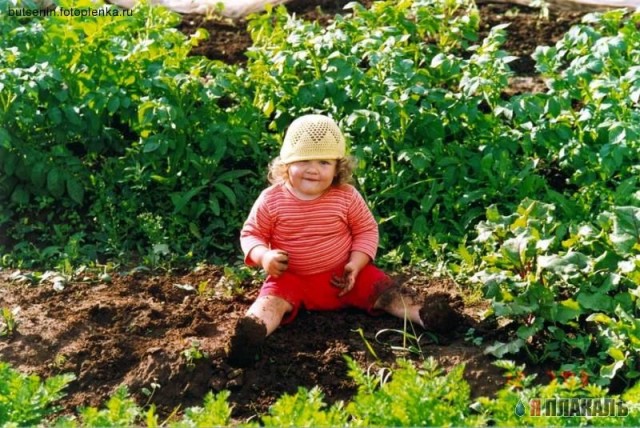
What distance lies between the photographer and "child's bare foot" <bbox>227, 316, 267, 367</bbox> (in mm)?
5043

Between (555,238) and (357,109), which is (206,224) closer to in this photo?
(357,109)

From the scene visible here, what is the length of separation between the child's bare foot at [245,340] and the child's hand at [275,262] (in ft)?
1.07

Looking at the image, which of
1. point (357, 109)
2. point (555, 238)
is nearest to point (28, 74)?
point (357, 109)

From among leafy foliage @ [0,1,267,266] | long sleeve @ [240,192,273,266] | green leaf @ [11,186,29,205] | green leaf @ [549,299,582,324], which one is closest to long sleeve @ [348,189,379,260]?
long sleeve @ [240,192,273,266]

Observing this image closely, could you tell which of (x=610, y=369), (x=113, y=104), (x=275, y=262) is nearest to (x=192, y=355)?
(x=275, y=262)

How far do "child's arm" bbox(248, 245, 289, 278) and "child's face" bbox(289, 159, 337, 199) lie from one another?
12.3 inches

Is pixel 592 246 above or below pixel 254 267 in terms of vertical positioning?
above

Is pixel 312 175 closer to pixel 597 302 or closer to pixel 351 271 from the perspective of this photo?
pixel 351 271

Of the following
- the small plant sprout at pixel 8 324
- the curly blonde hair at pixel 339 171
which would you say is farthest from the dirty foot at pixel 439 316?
the small plant sprout at pixel 8 324

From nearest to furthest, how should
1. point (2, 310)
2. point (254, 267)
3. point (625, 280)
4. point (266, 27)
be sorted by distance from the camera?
point (625, 280)
point (2, 310)
point (254, 267)
point (266, 27)

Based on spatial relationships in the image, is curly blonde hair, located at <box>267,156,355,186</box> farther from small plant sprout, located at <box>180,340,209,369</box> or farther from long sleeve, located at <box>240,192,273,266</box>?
small plant sprout, located at <box>180,340,209,369</box>

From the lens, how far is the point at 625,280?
5156mm

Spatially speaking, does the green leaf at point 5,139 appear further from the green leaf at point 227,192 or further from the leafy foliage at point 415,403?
the leafy foliage at point 415,403

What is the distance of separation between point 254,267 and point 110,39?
1621 millimetres
